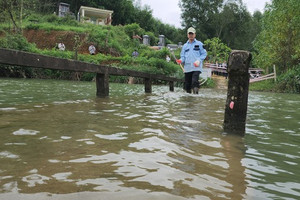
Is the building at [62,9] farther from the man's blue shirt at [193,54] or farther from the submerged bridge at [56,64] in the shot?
the submerged bridge at [56,64]

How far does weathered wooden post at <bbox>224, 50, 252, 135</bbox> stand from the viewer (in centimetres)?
299

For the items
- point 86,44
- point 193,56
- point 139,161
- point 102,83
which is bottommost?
point 139,161

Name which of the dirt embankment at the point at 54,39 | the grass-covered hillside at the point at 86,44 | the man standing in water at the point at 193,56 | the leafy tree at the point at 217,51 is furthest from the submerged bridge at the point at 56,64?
the leafy tree at the point at 217,51

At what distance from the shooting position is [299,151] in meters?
2.50

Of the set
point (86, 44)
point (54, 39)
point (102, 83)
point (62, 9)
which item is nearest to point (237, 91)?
point (102, 83)

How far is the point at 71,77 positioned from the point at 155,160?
1719 cm

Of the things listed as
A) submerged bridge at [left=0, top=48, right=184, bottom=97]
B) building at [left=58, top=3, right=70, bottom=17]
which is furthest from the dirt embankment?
submerged bridge at [left=0, top=48, right=184, bottom=97]

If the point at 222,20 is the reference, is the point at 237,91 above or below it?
below

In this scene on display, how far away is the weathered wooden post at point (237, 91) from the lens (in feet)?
9.80

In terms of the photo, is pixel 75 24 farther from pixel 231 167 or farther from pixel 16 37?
pixel 231 167

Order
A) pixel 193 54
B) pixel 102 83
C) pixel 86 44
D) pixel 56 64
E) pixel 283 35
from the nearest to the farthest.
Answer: pixel 56 64 → pixel 102 83 → pixel 193 54 → pixel 283 35 → pixel 86 44

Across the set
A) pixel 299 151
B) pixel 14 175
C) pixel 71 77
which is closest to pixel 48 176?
pixel 14 175

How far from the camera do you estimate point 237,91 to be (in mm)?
3074

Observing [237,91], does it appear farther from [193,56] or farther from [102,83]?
[193,56]
